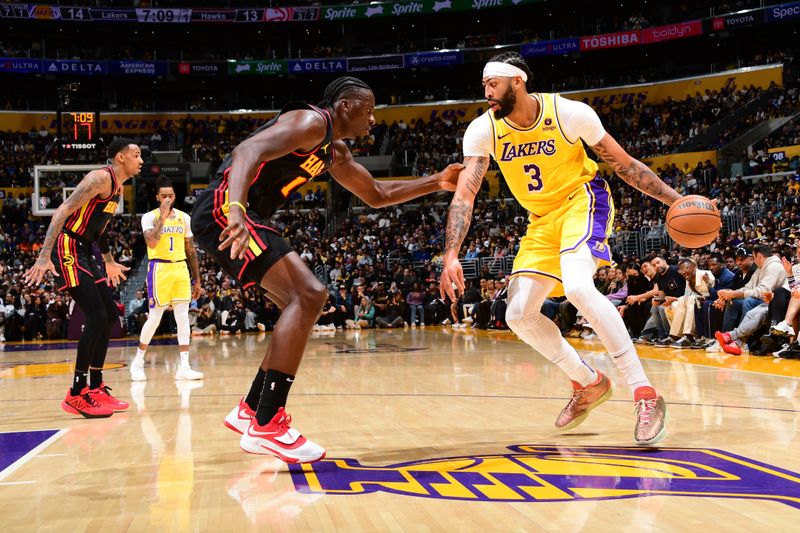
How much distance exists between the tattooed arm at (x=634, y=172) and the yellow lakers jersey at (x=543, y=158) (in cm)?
16

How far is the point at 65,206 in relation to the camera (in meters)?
6.02

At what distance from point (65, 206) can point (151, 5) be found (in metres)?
35.5

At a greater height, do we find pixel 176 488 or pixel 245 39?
pixel 245 39

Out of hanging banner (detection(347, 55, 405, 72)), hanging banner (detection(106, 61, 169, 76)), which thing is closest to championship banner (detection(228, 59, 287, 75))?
hanging banner (detection(106, 61, 169, 76))

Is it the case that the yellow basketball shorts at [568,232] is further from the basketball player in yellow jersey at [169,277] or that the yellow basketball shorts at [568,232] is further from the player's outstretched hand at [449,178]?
the basketball player in yellow jersey at [169,277]

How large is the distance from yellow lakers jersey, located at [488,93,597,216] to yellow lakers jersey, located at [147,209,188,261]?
527 cm

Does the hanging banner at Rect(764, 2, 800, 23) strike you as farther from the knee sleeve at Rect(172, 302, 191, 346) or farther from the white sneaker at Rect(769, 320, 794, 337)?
the knee sleeve at Rect(172, 302, 191, 346)

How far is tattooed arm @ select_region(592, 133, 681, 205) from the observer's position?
4535 millimetres

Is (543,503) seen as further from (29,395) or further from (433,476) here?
(29,395)

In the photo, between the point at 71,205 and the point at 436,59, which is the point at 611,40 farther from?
the point at 71,205

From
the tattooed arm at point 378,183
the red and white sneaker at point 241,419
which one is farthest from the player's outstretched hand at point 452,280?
the red and white sneaker at point 241,419

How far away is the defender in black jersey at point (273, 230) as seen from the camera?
12.6 feet

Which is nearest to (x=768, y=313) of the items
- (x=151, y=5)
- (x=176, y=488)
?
(x=176, y=488)

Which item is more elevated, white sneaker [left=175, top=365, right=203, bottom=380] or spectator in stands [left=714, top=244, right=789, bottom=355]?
spectator in stands [left=714, top=244, right=789, bottom=355]
